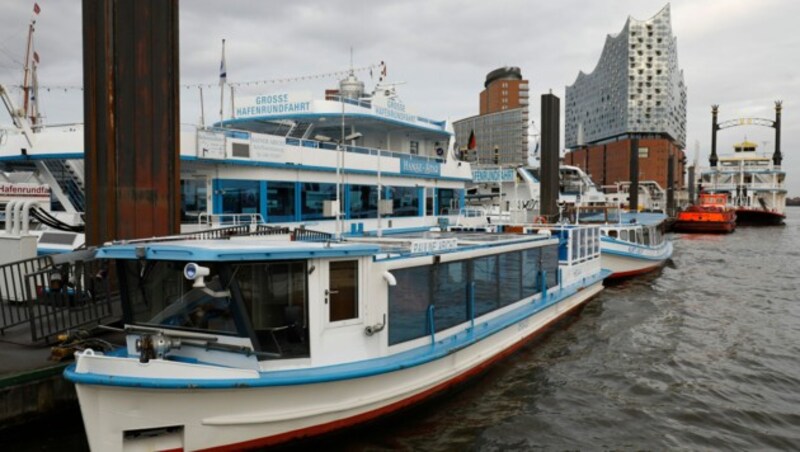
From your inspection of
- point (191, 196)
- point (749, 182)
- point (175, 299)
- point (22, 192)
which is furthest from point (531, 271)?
point (749, 182)

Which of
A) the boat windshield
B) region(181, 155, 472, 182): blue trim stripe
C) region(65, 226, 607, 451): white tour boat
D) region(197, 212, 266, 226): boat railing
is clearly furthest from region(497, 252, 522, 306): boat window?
region(197, 212, 266, 226): boat railing

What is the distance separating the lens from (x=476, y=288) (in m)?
9.87

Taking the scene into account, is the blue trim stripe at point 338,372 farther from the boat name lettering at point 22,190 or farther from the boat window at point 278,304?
the boat name lettering at point 22,190

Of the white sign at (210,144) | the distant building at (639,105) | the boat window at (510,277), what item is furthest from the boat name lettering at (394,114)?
the distant building at (639,105)

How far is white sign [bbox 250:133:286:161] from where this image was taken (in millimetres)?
16250

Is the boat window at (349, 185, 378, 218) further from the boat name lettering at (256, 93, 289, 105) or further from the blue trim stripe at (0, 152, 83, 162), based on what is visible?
the blue trim stripe at (0, 152, 83, 162)

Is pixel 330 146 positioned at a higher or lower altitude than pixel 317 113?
lower

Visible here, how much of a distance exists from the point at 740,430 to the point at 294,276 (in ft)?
24.5

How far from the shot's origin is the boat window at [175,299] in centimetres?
623

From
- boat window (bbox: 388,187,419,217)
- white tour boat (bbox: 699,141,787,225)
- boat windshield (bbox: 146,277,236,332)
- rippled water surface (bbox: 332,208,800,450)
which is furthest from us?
white tour boat (bbox: 699,141,787,225)

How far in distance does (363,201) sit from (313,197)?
3.09m

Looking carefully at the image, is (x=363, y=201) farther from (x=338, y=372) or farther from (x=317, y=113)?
(x=338, y=372)

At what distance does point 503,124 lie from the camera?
315 feet

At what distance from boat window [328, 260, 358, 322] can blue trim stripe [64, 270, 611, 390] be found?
0.68 m
